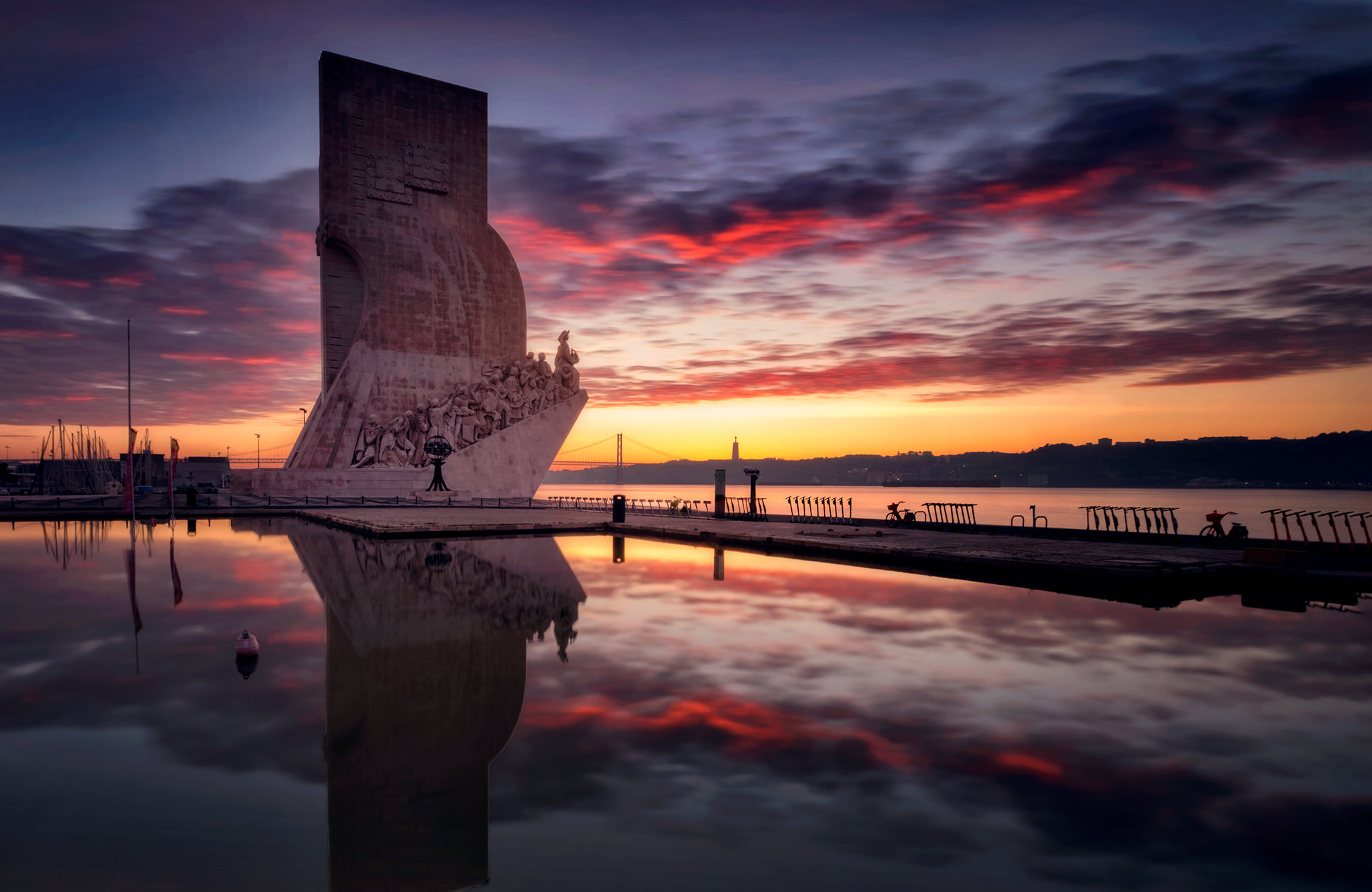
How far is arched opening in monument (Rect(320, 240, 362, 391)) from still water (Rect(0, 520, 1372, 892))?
32.8 meters

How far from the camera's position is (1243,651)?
323 inches

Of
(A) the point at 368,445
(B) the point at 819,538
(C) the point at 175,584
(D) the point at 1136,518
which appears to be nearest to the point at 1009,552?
(B) the point at 819,538

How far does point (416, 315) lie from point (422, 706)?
127 feet

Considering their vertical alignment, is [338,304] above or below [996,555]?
above

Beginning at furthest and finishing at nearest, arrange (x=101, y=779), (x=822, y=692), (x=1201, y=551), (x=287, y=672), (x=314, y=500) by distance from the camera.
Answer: (x=314, y=500), (x=1201, y=551), (x=287, y=672), (x=822, y=692), (x=101, y=779)

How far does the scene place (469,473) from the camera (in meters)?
38.3

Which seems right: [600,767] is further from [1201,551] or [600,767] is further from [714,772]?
[1201,551]

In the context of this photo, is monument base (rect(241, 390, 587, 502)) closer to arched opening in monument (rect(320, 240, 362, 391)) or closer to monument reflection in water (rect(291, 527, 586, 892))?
arched opening in monument (rect(320, 240, 362, 391))

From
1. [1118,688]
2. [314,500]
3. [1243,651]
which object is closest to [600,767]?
[1118,688]

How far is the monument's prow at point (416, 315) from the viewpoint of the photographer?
128ft

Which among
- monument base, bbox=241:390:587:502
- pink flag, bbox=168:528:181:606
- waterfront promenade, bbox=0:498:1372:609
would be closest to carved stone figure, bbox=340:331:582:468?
monument base, bbox=241:390:587:502

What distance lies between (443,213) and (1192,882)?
148 feet

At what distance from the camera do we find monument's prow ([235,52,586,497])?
3888 centimetres

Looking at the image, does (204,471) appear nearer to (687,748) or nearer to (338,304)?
(338,304)
